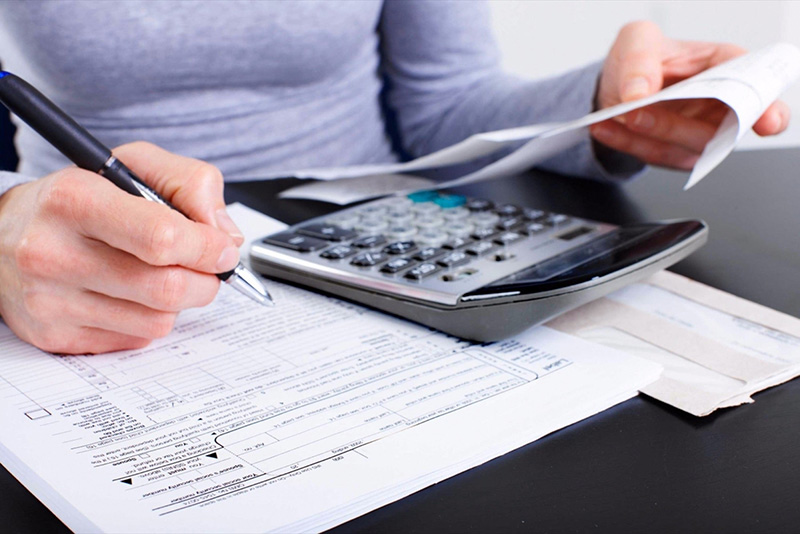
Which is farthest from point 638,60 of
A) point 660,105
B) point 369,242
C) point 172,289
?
point 172,289

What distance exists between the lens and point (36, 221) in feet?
1.28

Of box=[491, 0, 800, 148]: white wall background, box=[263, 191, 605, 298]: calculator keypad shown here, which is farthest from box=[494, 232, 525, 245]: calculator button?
box=[491, 0, 800, 148]: white wall background

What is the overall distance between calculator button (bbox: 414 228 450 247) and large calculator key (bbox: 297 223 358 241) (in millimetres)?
41

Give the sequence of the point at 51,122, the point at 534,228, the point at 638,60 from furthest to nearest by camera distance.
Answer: the point at 638,60 < the point at 534,228 < the point at 51,122

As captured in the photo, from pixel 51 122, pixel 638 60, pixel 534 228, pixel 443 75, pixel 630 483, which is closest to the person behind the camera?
pixel 630 483

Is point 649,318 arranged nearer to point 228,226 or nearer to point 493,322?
point 493,322

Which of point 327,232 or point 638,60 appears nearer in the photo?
point 327,232

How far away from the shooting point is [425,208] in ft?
1.77

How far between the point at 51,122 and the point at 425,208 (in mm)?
244

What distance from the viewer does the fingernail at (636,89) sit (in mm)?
565

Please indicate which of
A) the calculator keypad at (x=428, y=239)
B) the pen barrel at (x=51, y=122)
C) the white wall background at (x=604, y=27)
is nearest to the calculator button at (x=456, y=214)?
the calculator keypad at (x=428, y=239)

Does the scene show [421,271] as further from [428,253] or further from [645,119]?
[645,119]

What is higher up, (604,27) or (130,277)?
(604,27)

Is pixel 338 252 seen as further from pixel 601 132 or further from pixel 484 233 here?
pixel 601 132
